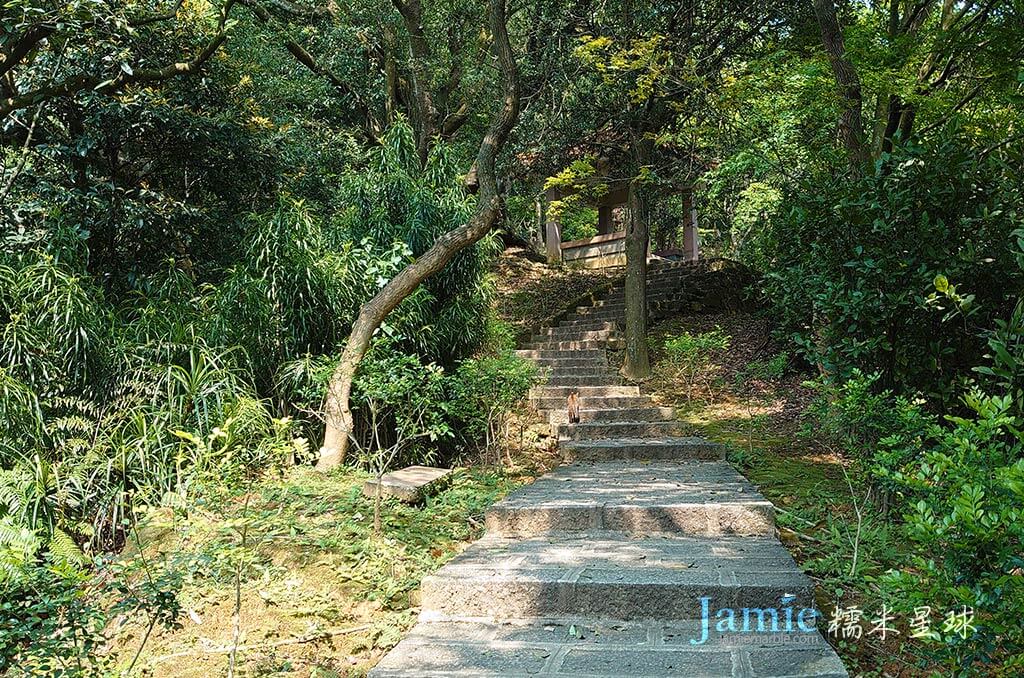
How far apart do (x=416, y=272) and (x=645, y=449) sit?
2.57 meters

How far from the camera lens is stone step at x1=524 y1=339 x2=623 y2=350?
9.88 metres

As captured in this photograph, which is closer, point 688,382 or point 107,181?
point 107,181

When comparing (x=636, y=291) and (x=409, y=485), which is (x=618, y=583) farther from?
(x=636, y=291)

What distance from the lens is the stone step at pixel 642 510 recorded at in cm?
377

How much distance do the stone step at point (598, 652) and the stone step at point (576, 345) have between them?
23.5 feet

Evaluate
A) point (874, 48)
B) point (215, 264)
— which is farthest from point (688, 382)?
point (215, 264)

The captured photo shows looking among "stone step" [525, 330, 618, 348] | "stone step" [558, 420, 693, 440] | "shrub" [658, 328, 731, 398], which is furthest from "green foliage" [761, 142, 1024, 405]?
"stone step" [525, 330, 618, 348]

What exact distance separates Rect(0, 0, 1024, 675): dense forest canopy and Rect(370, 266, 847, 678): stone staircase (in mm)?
686

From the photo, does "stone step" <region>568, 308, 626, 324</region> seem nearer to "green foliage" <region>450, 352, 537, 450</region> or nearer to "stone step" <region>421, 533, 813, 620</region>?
"green foliage" <region>450, 352, 537, 450</region>

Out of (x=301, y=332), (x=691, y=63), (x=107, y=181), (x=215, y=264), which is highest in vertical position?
(x=691, y=63)

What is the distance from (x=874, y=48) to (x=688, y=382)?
4116 mm

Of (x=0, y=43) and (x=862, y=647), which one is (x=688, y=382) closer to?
(x=862, y=647)

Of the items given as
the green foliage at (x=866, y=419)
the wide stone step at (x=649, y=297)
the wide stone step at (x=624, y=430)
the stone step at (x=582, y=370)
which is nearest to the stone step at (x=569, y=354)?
the stone step at (x=582, y=370)

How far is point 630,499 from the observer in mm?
4254
